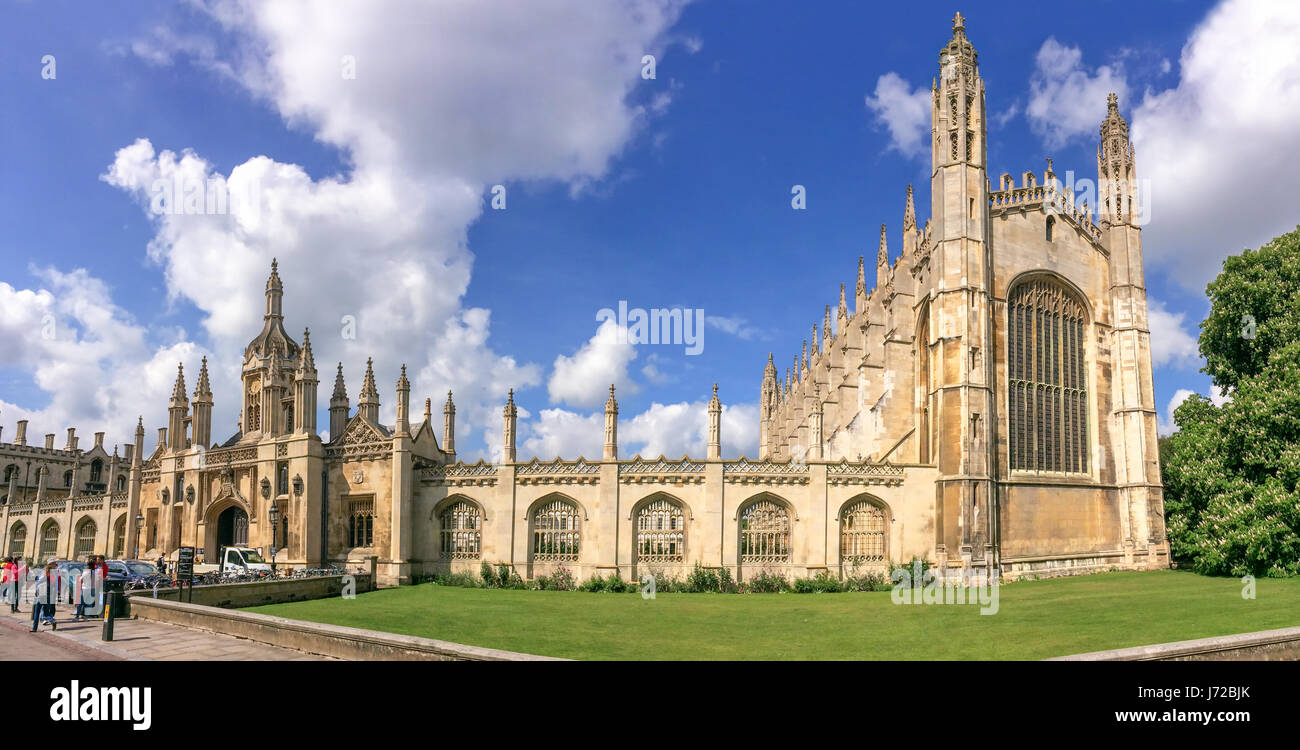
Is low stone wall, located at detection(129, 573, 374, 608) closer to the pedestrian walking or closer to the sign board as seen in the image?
the sign board

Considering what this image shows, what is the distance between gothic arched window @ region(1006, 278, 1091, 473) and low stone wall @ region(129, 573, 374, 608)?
2738 centimetres

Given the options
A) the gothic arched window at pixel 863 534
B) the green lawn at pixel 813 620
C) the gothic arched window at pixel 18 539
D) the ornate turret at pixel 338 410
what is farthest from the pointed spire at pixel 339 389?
the gothic arched window at pixel 18 539

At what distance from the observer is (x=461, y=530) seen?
1243 inches

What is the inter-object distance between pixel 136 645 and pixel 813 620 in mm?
14408

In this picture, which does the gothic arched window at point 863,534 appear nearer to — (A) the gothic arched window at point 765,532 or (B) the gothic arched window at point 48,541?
(A) the gothic arched window at point 765,532

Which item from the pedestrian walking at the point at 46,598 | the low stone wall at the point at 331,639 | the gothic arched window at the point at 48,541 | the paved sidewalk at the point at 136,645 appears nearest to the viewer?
the low stone wall at the point at 331,639

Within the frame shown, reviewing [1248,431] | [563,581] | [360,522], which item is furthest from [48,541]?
[1248,431]

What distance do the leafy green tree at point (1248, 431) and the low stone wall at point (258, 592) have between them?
31.0m

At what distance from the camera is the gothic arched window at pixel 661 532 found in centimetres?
2897

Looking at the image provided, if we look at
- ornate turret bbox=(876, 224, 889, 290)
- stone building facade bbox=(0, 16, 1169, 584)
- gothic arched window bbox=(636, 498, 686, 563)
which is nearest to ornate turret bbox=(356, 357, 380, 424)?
stone building facade bbox=(0, 16, 1169, 584)

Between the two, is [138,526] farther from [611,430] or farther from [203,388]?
[611,430]

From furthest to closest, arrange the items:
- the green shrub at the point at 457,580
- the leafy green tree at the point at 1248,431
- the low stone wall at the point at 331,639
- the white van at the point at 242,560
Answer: the white van at the point at 242,560
the green shrub at the point at 457,580
the leafy green tree at the point at 1248,431
the low stone wall at the point at 331,639
